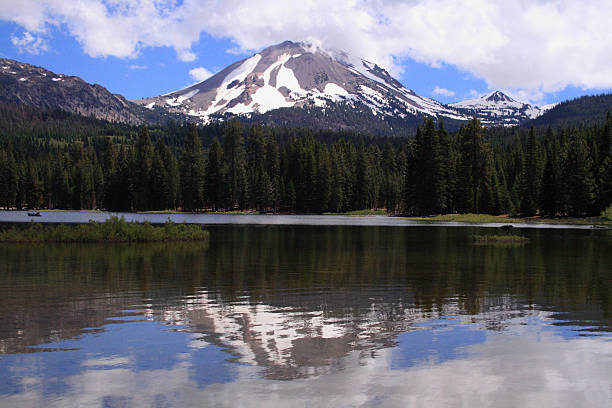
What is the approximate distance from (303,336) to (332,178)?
480ft

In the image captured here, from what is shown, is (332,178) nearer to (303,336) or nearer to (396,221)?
(396,221)

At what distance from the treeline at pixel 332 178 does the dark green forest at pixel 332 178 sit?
29 centimetres

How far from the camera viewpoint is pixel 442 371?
1034 cm

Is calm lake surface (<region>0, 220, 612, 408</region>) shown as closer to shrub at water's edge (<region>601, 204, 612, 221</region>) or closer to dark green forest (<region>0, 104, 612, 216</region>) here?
shrub at water's edge (<region>601, 204, 612, 221</region>)

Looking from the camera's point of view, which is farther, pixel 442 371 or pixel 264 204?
pixel 264 204

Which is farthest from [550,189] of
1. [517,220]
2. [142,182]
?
[142,182]

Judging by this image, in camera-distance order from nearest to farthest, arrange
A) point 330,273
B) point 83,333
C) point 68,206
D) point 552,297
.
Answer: point 83,333 < point 552,297 < point 330,273 < point 68,206

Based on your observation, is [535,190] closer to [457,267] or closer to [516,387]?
[457,267]

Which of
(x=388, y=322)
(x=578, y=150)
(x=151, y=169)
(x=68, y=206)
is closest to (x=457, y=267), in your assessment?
(x=388, y=322)

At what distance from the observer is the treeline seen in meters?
111

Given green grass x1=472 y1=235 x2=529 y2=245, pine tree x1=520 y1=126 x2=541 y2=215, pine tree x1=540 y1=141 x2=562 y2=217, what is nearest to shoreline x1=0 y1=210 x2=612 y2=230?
pine tree x1=540 y1=141 x2=562 y2=217

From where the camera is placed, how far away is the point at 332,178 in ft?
522

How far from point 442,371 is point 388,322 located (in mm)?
4474

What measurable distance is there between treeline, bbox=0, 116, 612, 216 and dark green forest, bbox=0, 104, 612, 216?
11.3 inches
